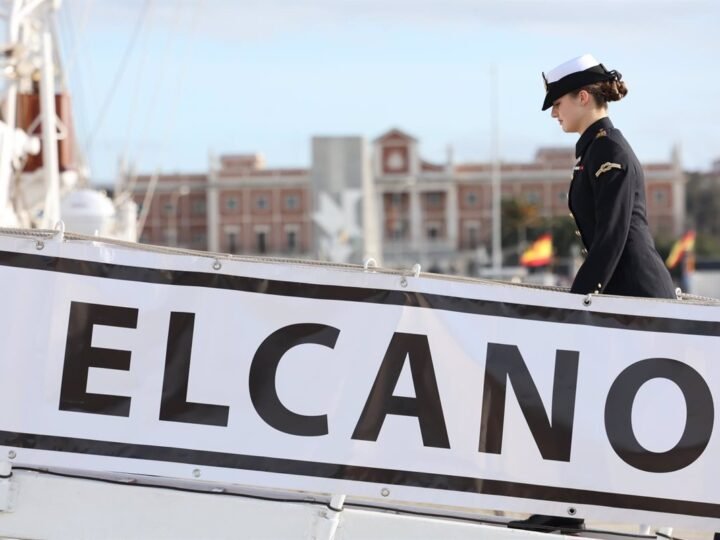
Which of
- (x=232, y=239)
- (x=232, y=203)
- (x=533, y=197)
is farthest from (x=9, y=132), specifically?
(x=232, y=239)

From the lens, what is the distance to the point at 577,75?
411cm

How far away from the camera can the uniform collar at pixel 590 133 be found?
414cm

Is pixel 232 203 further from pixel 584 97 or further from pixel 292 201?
pixel 584 97

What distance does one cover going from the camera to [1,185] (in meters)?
7.06

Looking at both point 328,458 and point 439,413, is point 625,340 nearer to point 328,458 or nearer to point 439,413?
point 439,413

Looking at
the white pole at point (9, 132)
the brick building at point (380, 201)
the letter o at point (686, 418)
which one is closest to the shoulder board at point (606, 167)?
the letter o at point (686, 418)

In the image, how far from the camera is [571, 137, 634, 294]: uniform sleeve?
394 centimetres

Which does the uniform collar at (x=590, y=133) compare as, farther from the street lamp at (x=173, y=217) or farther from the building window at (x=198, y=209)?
the building window at (x=198, y=209)

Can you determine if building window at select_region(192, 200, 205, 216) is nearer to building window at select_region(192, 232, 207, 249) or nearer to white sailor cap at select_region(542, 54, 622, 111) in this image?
building window at select_region(192, 232, 207, 249)

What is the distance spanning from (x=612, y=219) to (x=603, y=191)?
0.10 m

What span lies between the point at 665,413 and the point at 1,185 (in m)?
4.44

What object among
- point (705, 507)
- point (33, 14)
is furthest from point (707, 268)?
point (705, 507)

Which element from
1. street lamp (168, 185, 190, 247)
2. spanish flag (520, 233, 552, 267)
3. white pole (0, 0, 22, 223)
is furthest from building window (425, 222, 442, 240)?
white pole (0, 0, 22, 223)

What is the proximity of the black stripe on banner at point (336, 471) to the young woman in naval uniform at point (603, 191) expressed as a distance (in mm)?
624
